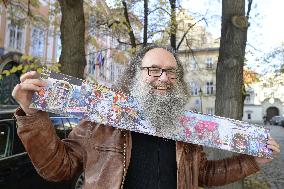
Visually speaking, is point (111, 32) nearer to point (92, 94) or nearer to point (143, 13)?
point (143, 13)

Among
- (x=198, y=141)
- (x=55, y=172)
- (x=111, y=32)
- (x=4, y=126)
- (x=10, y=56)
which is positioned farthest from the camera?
(x=111, y=32)

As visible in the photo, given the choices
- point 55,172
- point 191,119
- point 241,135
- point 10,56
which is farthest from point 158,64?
point 10,56

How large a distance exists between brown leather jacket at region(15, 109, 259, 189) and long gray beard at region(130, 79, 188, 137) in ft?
0.49

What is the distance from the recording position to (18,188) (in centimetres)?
504

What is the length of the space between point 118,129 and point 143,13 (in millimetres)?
14900

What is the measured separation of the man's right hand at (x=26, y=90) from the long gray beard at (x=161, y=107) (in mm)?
688

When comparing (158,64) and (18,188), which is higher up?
(158,64)

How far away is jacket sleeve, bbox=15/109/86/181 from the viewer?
2033mm

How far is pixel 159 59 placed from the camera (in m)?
2.50

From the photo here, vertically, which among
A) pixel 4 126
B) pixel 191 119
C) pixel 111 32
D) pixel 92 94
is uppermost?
pixel 111 32

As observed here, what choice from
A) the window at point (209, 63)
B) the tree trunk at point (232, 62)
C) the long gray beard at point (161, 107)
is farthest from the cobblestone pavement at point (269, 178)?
the window at point (209, 63)

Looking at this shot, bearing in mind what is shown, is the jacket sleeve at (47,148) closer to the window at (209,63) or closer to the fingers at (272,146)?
the fingers at (272,146)

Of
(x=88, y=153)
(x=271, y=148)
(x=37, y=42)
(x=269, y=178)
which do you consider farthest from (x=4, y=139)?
(x=37, y=42)

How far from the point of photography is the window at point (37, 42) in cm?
2231
